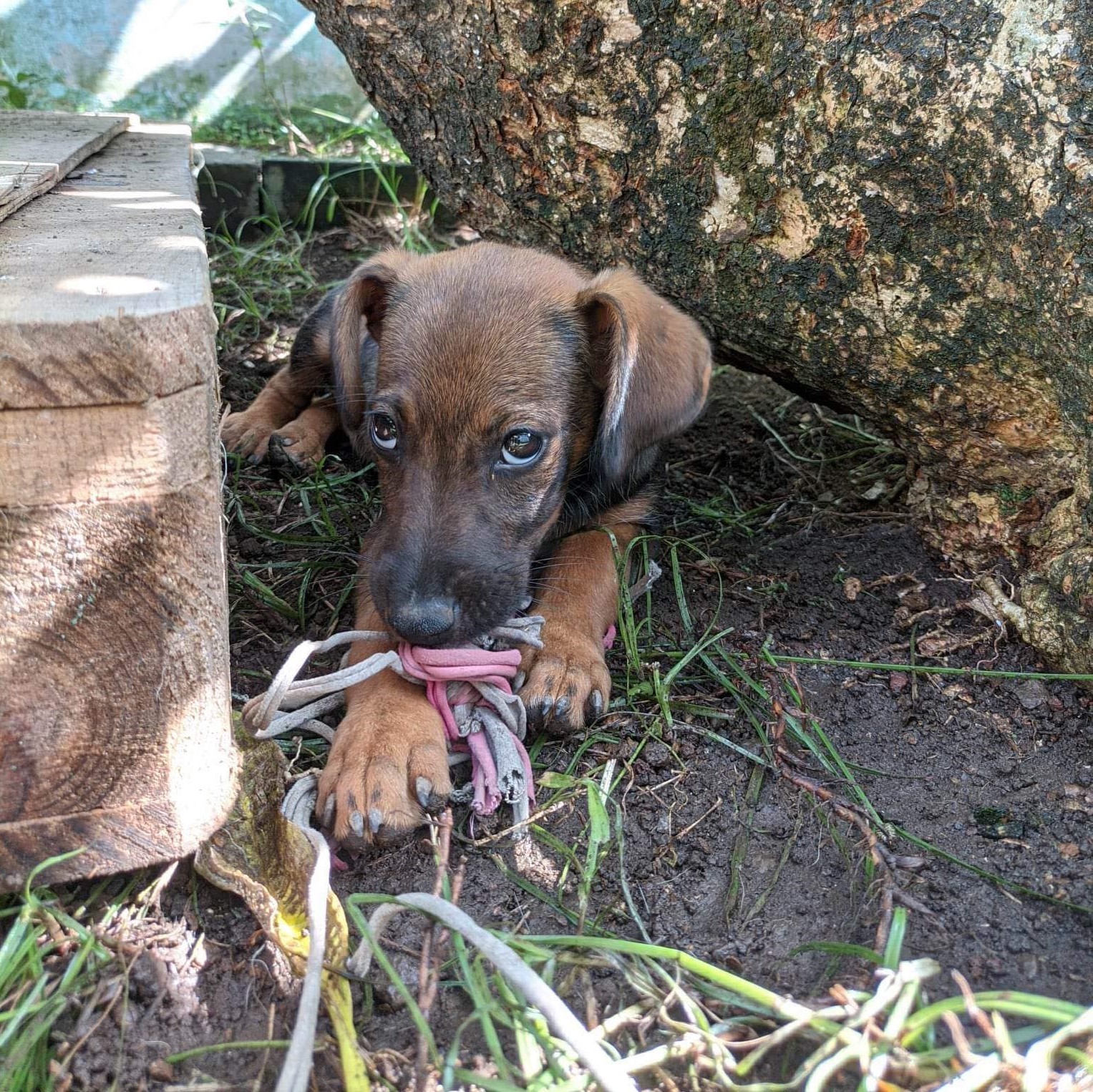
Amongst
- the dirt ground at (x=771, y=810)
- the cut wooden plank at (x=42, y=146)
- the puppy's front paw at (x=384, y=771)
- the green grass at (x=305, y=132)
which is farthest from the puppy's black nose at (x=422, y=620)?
the green grass at (x=305, y=132)

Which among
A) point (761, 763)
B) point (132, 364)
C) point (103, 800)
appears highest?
point (132, 364)

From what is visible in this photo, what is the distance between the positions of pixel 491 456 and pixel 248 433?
1.70 m

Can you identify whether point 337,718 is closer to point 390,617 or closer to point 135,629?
point 390,617

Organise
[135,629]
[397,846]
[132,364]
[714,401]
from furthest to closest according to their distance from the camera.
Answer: [714,401] → [397,846] → [135,629] → [132,364]

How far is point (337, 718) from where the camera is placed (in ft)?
9.28

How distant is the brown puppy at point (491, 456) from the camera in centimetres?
261

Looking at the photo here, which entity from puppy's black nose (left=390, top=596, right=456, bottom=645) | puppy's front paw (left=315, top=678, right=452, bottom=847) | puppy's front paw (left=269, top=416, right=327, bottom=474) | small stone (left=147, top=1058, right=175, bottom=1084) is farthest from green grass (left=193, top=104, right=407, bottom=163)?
small stone (left=147, top=1058, right=175, bottom=1084)

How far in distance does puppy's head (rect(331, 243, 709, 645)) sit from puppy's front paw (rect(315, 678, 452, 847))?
0.20 meters

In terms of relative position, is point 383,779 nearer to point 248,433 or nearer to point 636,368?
point 636,368

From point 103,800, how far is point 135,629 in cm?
37

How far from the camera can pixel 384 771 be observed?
95.4 inches

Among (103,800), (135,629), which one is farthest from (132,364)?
(103,800)

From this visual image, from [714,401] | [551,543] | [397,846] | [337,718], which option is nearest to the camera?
[397,846]

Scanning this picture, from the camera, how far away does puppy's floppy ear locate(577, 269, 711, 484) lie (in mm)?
3051
